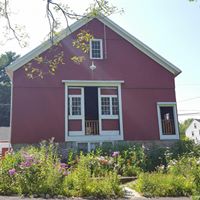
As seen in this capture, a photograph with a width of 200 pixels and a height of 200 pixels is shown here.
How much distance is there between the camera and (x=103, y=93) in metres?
17.5

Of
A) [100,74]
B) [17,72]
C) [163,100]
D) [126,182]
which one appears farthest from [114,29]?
[126,182]

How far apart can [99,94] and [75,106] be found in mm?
1676

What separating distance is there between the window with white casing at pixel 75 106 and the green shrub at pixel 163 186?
29.1ft

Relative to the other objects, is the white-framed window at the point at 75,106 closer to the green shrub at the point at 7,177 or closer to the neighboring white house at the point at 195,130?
the green shrub at the point at 7,177

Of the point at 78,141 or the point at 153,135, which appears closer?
the point at 78,141

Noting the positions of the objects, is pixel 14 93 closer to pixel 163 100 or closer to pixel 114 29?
pixel 114 29

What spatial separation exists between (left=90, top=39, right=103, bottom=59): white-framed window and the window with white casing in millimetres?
2898

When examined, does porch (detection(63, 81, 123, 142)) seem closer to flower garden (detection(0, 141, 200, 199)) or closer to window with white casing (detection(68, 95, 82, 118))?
window with white casing (detection(68, 95, 82, 118))

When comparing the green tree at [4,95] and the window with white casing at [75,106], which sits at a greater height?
the green tree at [4,95]

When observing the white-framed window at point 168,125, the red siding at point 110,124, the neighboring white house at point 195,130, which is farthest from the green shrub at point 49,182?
the neighboring white house at point 195,130

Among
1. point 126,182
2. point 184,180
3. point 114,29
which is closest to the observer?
point 184,180

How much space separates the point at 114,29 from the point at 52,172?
41.5 feet

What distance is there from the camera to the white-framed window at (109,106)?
17.3 meters

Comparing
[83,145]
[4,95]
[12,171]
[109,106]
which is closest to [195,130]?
[4,95]
